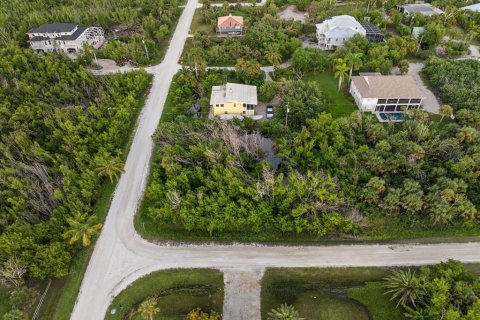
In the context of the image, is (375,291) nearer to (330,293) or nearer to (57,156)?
(330,293)

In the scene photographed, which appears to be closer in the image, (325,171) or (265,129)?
(325,171)

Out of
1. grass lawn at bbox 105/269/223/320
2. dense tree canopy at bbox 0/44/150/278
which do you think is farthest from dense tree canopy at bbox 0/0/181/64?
grass lawn at bbox 105/269/223/320

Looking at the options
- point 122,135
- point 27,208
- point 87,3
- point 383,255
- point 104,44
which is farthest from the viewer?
point 87,3

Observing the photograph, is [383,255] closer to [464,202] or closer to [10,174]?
[464,202]

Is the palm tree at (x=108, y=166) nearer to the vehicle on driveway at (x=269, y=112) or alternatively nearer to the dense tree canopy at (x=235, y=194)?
the dense tree canopy at (x=235, y=194)

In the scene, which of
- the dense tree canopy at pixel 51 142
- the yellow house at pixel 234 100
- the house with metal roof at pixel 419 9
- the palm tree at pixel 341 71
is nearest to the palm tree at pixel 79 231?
the dense tree canopy at pixel 51 142


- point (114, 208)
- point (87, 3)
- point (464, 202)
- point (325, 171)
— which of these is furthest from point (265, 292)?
point (87, 3)

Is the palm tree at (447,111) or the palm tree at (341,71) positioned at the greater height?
the palm tree at (341,71)
